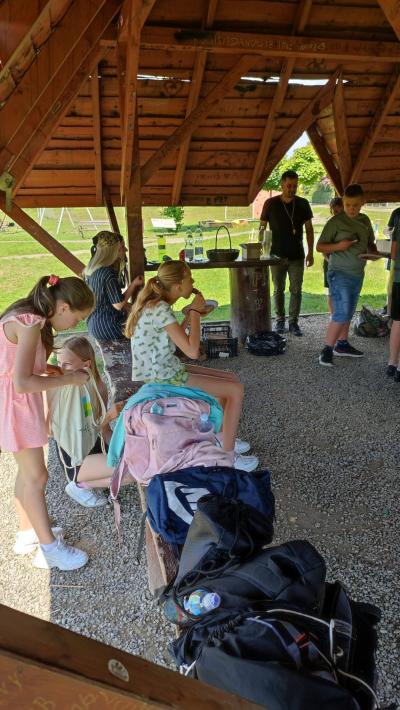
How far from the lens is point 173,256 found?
1342cm

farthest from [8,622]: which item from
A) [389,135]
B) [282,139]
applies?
[389,135]

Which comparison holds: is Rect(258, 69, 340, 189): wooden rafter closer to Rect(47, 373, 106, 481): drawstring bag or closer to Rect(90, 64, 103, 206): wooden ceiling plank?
Rect(90, 64, 103, 206): wooden ceiling plank

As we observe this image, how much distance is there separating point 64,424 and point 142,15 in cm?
300

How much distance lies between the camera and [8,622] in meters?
0.69

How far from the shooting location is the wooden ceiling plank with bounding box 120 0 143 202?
398 cm

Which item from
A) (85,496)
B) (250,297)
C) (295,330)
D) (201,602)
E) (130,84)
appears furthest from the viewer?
(295,330)

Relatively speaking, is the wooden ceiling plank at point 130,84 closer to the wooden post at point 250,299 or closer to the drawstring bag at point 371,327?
the wooden post at point 250,299

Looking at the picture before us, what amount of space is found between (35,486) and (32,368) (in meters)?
0.70

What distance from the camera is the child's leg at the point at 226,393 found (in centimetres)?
361

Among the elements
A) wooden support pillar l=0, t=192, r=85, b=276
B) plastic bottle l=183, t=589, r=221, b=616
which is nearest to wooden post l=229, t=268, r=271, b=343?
wooden support pillar l=0, t=192, r=85, b=276

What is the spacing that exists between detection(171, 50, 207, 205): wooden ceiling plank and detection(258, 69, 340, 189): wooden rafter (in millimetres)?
1274

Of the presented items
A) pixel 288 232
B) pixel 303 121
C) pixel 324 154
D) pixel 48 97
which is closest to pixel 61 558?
pixel 48 97

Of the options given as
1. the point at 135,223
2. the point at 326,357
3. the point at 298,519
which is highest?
the point at 135,223

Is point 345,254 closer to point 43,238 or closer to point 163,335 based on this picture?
point 163,335
